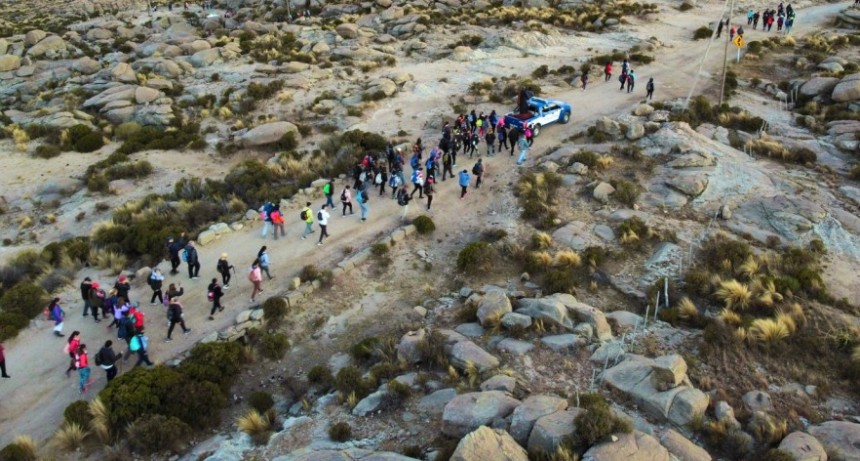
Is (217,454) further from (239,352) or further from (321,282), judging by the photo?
(321,282)

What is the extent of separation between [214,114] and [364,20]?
31.2 m

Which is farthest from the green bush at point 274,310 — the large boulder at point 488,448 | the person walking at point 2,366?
the large boulder at point 488,448

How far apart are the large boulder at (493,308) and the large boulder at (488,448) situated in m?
6.84

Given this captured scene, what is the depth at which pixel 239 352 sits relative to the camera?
1975 cm

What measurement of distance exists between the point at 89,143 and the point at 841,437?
143 feet

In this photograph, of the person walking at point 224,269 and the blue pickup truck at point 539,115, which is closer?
the person walking at point 224,269

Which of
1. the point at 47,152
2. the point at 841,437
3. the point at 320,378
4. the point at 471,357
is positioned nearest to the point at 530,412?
the point at 471,357

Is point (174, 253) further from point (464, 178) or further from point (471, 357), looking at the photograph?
point (464, 178)

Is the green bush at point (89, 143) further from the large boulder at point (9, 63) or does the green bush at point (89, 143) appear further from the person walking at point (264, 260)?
the large boulder at point (9, 63)

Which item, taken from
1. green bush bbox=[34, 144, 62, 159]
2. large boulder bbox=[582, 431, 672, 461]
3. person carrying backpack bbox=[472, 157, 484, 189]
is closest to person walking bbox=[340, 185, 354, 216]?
person carrying backpack bbox=[472, 157, 484, 189]

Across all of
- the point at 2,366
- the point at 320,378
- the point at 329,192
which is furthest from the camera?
the point at 329,192

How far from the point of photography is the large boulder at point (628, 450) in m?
12.8

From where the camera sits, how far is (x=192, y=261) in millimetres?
23141

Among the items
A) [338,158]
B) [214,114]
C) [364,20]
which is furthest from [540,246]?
[364,20]
